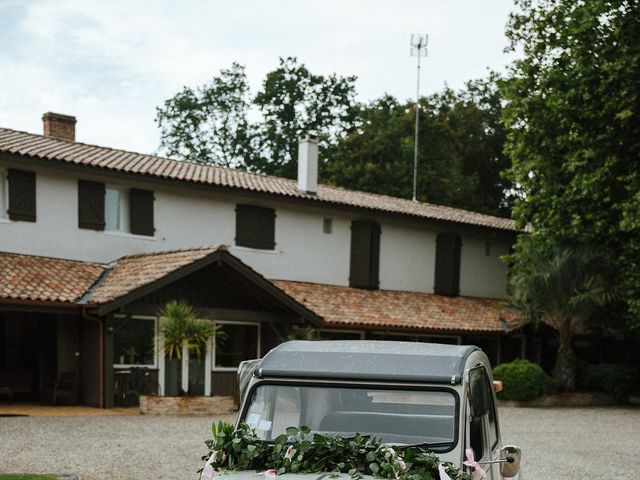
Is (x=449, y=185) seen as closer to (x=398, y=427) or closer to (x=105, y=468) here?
(x=105, y=468)

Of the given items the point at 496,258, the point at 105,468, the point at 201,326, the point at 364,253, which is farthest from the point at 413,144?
the point at 105,468

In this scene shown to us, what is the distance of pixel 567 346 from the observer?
88.6 ft

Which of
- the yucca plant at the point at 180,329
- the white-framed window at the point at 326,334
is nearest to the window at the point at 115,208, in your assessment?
the yucca plant at the point at 180,329

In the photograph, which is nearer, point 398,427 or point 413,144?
point 398,427

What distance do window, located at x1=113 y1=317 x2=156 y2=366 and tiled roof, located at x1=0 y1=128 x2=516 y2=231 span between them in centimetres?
433

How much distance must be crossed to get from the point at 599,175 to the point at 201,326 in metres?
12.2

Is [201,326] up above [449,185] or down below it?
below

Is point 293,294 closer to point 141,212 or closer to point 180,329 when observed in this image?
point 141,212

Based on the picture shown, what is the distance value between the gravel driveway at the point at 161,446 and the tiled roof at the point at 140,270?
312 cm

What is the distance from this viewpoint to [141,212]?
23375 millimetres

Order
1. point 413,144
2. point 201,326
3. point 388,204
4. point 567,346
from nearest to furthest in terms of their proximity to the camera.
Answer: point 201,326
point 567,346
point 388,204
point 413,144

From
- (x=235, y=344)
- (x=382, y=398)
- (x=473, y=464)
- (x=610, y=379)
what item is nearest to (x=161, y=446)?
(x=382, y=398)

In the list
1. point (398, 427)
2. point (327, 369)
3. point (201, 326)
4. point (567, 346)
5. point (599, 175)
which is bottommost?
point (567, 346)

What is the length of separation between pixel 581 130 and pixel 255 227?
33.8ft
